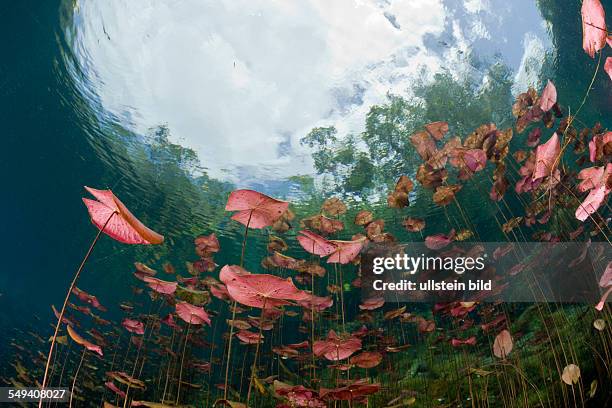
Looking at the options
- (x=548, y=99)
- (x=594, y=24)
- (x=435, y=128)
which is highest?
(x=435, y=128)

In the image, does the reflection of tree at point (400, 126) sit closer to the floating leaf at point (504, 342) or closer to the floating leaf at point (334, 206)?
the floating leaf at point (334, 206)

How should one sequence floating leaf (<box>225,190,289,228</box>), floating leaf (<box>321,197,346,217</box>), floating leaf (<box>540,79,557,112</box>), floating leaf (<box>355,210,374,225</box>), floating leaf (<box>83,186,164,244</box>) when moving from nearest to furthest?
floating leaf (<box>83,186,164,244</box>) → floating leaf (<box>225,190,289,228</box>) → floating leaf (<box>540,79,557,112</box>) → floating leaf (<box>355,210,374,225</box>) → floating leaf (<box>321,197,346,217</box>)

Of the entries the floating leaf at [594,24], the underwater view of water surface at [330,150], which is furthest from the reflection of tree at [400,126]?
the floating leaf at [594,24]

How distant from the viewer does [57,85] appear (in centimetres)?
864

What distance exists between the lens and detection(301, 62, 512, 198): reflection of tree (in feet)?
27.0

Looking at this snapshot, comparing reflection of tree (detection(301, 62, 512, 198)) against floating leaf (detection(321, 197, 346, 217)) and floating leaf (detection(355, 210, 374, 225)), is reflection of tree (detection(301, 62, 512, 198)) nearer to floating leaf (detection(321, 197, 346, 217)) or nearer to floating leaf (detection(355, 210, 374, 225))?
floating leaf (detection(321, 197, 346, 217))

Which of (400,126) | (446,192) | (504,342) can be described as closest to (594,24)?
(446,192)

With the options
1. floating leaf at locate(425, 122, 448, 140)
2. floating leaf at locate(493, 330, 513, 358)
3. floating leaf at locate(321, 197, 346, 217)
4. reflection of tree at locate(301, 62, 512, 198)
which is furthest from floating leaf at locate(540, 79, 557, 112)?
reflection of tree at locate(301, 62, 512, 198)

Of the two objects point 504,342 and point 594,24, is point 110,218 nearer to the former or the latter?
point 594,24

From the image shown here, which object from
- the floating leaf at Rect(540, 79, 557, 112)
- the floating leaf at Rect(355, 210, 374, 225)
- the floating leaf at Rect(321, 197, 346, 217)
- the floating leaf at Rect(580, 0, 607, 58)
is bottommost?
the floating leaf at Rect(580, 0, 607, 58)

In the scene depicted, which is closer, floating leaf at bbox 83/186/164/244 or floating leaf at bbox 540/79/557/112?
floating leaf at bbox 83/186/164/244

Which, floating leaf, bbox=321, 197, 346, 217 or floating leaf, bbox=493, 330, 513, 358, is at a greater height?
floating leaf, bbox=321, 197, 346, 217

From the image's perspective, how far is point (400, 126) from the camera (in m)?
8.88

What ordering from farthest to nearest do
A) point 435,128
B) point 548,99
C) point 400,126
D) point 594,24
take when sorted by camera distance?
point 400,126, point 435,128, point 548,99, point 594,24
